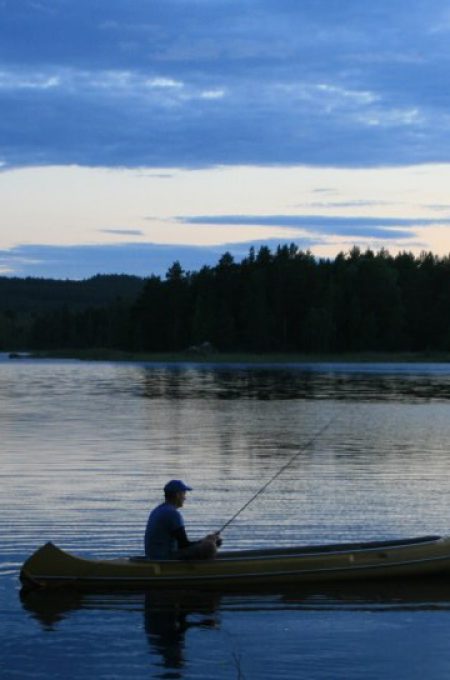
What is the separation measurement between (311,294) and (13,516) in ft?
460

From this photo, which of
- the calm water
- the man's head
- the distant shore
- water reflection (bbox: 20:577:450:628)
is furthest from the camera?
the distant shore

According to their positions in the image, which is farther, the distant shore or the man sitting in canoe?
the distant shore

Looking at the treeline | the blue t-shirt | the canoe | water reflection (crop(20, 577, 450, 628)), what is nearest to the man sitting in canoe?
the blue t-shirt

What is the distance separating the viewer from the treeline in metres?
154

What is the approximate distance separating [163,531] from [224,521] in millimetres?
6213

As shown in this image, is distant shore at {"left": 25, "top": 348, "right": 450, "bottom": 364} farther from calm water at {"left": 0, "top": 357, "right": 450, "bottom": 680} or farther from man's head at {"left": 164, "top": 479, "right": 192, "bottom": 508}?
man's head at {"left": 164, "top": 479, "right": 192, "bottom": 508}

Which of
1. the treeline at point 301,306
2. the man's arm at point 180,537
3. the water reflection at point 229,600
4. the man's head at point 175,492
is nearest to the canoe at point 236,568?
the water reflection at point 229,600

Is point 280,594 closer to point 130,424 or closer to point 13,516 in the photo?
point 13,516

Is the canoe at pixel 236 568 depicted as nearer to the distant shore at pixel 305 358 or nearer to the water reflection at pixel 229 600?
the water reflection at pixel 229 600

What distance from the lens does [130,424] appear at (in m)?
43.4

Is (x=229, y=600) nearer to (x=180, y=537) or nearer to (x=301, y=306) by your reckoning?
(x=180, y=537)

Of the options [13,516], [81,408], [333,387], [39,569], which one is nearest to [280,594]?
[39,569]

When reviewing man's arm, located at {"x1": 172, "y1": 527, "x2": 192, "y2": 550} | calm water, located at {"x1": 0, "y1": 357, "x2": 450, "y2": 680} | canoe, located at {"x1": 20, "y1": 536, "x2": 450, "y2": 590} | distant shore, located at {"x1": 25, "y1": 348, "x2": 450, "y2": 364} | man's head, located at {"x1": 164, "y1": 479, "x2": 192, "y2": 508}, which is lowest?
distant shore, located at {"x1": 25, "y1": 348, "x2": 450, "y2": 364}

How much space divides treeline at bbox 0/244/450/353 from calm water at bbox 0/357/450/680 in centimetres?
10682
